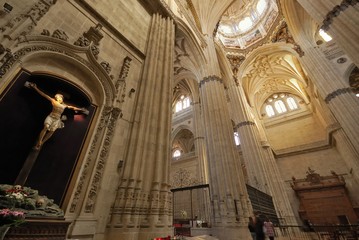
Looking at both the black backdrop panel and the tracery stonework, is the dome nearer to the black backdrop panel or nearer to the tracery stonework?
the tracery stonework

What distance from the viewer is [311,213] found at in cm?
1390

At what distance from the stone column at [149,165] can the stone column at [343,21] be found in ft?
21.8

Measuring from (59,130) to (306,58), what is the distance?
1437 centimetres

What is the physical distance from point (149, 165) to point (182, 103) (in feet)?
58.9

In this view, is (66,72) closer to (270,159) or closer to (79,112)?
(79,112)

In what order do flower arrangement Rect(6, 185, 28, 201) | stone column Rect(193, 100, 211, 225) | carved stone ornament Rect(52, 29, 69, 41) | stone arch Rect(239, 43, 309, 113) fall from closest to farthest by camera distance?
1. flower arrangement Rect(6, 185, 28, 201)
2. carved stone ornament Rect(52, 29, 69, 41)
3. stone column Rect(193, 100, 211, 225)
4. stone arch Rect(239, 43, 309, 113)

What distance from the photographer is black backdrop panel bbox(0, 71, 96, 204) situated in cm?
274

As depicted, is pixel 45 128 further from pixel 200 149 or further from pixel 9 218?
pixel 200 149

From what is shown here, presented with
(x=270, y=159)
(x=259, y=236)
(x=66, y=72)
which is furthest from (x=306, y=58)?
(x=66, y=72)

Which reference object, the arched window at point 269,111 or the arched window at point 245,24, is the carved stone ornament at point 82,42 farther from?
the arched window at point 269,111

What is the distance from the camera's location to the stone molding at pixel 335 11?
20.2 ft

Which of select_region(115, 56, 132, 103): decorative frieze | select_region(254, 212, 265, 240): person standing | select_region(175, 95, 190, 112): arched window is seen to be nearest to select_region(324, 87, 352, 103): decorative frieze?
select_region(254, 212, 265, 240): person standing

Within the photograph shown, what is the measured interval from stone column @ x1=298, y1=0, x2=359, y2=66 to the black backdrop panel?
9.11 meters

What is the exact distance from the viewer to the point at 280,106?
70.8 ft
